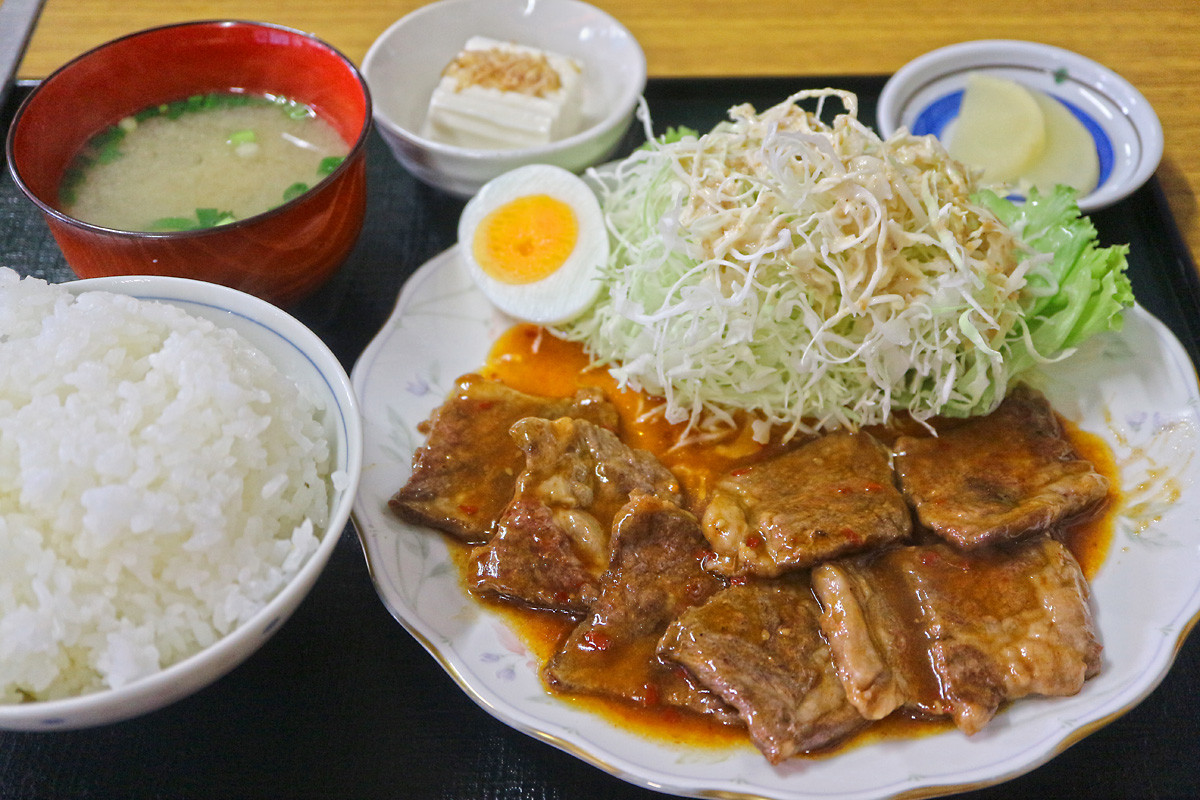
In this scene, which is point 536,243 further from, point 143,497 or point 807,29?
point 807,29

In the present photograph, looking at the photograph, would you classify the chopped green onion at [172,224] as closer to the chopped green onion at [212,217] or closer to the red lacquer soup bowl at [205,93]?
the chopped green onion at [212,217]

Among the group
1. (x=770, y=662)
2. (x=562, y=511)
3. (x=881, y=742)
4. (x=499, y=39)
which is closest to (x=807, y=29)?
(x=499, y=39)

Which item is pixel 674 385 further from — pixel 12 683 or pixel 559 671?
pixel 12 683

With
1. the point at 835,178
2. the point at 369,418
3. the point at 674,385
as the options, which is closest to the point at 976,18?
the point at 835,178

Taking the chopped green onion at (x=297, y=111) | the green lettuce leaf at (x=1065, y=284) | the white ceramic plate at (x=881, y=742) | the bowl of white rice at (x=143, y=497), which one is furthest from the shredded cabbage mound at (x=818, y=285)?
the chopped green onion at (x=297, y=111)

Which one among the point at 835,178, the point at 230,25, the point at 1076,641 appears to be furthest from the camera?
the point at 230,25

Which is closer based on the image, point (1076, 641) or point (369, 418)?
point (1076, 641)

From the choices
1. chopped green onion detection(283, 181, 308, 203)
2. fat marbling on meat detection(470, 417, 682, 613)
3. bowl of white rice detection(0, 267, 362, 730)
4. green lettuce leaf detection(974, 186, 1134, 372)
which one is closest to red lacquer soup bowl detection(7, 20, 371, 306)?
chopped green onion detection(283, 181, 308, 203)
